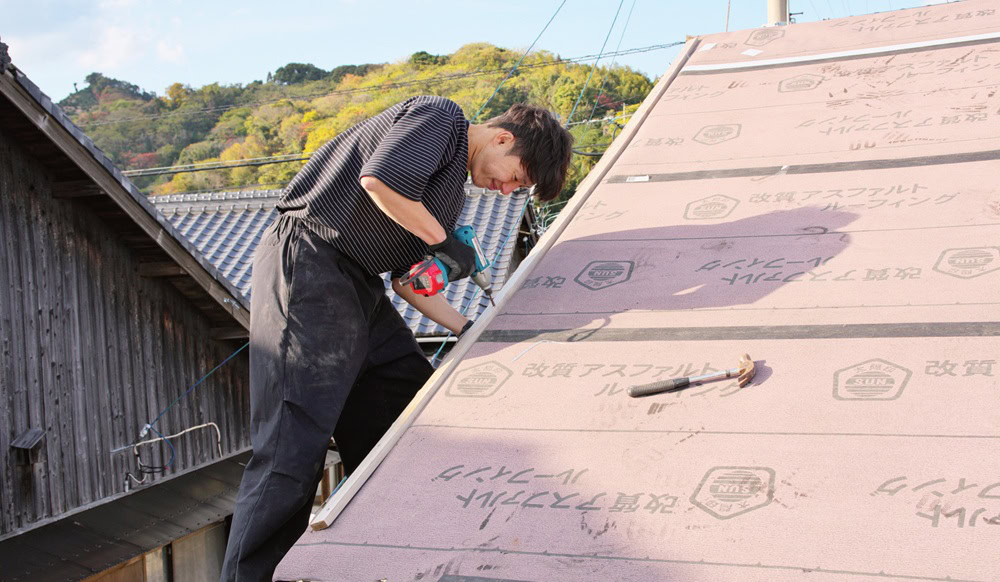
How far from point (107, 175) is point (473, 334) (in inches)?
147

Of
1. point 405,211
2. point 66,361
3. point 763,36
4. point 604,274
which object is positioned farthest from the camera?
point 66,361

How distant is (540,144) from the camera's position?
2389 mm

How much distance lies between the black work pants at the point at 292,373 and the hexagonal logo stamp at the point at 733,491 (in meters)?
1.00

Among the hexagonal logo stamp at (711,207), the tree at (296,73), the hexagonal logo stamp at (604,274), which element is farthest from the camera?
the tree at (296,73)

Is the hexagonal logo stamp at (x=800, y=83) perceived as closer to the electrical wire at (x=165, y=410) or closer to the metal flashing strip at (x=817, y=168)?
the metal flashing strip at (x=817, y=168)

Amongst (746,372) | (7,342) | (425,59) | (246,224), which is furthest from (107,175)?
(425,59)

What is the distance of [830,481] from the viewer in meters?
1.62

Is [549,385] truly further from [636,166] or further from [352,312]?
[636,166]

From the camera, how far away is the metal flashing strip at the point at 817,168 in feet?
9.27

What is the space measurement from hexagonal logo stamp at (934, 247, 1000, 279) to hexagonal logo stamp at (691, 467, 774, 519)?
0.95 meters

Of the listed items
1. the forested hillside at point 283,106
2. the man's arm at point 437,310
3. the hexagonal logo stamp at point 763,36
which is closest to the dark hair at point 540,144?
the man's arm at point 437,310

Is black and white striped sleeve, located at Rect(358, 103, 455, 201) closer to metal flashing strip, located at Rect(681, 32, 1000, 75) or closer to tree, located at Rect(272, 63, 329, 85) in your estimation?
metal flashing strip, located at Rect(681, 32, 1000, 75)

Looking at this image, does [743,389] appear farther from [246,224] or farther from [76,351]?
[246,224]

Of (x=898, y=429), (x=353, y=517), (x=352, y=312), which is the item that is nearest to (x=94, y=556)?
(x=352, y=312)
